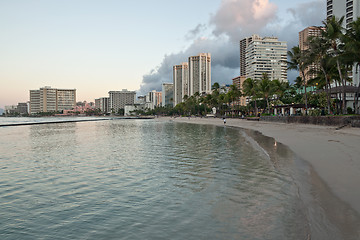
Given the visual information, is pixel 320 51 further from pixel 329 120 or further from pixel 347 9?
pixel 347 9

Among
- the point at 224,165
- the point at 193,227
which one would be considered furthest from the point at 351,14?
the point at 193,227

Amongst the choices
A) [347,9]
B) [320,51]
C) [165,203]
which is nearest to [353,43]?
[320,51]

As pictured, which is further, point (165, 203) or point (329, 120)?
point (329, 120)

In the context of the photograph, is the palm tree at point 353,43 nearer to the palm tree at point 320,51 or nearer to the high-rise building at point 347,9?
the palm tree at point 320,51

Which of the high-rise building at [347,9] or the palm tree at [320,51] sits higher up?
the high-rise building at [347,9]

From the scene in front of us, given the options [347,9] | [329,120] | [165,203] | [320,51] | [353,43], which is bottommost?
[165,203]

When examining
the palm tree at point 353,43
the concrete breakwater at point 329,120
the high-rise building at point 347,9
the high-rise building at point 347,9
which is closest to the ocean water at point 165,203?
the concrete breakwater at point 329,120

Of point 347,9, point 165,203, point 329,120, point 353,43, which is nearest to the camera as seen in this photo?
point 165,203

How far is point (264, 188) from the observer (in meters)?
8.59

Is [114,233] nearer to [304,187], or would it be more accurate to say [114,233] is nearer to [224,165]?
[304,187]

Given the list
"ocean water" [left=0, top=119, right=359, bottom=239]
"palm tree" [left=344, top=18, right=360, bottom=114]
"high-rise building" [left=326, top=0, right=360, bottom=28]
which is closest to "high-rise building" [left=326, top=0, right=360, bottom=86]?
"high-rise building" [left=326, top=0, right=360, bottom=28]

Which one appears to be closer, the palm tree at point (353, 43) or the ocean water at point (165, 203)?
the ocean water at point (165, 203)

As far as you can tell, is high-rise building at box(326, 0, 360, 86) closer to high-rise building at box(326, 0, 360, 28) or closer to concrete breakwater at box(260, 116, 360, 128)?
high-rise building at box(326, 0, 360, 28)

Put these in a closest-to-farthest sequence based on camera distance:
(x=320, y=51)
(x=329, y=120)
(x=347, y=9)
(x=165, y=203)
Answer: (x=165, y=203) < (x=329, y=120) < (x=320, y=51) < (x=347, y=9)
